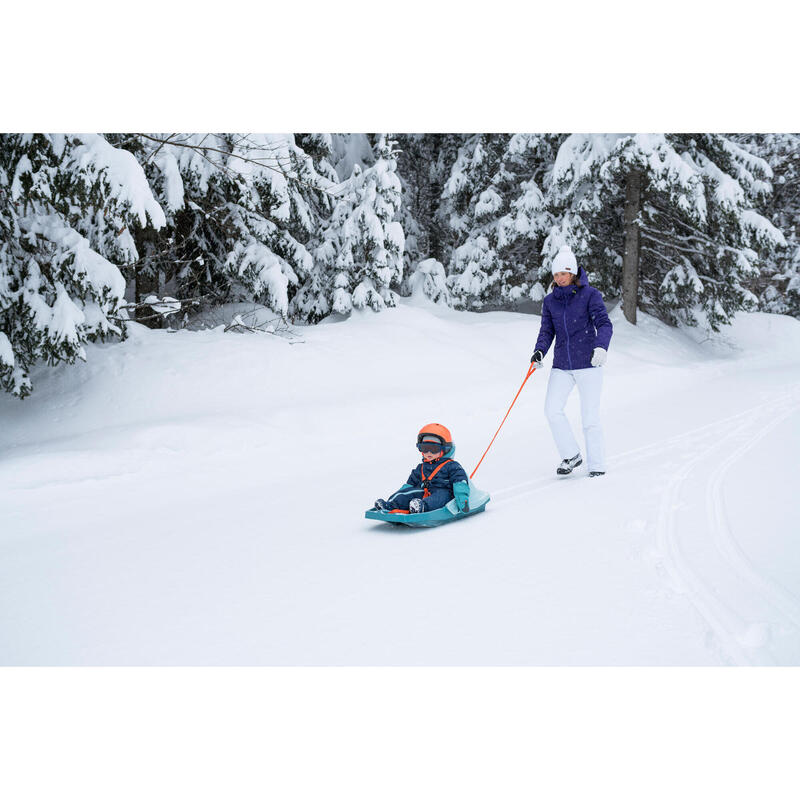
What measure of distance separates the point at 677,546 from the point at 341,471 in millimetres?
3346

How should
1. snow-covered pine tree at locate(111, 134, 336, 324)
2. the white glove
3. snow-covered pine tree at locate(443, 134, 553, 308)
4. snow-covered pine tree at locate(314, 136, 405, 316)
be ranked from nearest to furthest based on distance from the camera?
the white glove → snow-covered pine tree at locate(111, 134, 336, 324) → snow-covered pine tree at locate(314, 136, 405, 316) → snow-covered pine tree at locate(443, 134, 553, 308)

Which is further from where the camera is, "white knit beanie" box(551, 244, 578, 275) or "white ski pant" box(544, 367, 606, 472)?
"white knit beanie" box(551, 244, 578, 275)

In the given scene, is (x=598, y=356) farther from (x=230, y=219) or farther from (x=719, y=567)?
(x=230, y=219)

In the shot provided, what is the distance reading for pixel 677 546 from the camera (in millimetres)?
3887

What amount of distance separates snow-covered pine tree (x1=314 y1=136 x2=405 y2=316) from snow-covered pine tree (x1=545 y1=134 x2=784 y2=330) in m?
4.37

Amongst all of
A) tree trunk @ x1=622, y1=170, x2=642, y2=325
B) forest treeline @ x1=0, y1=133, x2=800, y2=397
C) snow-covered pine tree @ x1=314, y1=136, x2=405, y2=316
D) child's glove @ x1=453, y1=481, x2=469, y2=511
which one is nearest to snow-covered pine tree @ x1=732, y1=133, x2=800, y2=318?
forest treeline @ x1=0, y1=133, x2=800, y2=397

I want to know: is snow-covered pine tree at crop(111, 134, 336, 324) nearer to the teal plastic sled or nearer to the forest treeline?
the forest treeline

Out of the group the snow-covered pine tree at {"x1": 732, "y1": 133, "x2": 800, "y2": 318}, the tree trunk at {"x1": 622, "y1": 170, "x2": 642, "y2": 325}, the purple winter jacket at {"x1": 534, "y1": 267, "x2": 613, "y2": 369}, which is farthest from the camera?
the snow-covered pine tree at {"x1": 732, "y1": 133, "x2": 800, "y2": 318}

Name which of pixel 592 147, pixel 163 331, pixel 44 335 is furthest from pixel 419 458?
pixel 592 147

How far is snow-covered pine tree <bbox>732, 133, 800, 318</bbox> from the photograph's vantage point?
19.1 meters

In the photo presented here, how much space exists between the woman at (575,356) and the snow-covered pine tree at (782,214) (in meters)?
13.9

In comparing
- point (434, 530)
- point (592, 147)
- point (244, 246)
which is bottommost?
point (434, 530)

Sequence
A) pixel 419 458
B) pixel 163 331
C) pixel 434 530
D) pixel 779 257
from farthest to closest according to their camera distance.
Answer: pixel 779 257 < pixel 163 331 < pixel 419 458 < pixel 434 530

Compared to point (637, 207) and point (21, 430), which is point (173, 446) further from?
point (637, 207)
